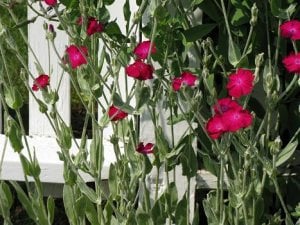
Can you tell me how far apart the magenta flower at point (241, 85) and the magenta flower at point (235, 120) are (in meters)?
0.05

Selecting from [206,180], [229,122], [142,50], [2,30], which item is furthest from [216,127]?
[206,180]

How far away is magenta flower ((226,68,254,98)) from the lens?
1335 mm

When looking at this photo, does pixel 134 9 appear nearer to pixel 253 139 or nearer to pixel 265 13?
pixel 265 13

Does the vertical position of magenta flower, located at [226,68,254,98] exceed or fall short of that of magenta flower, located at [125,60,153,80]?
it falls short

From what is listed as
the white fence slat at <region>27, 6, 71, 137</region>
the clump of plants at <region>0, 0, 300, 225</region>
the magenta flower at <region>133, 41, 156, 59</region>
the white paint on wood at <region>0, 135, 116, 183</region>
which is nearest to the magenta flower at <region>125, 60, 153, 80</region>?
the clump of plants at <region>0, 0, 300, 225</region>

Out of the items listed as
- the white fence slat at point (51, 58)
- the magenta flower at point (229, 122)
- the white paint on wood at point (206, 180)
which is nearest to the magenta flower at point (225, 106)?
the magenta flower at point (229, 122)

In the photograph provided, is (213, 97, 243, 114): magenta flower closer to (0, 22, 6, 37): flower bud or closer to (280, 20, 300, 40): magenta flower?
(280, 20, 300, 40): magenta flower

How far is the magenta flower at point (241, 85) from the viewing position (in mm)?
1335

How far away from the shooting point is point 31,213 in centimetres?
169

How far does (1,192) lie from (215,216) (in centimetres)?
43

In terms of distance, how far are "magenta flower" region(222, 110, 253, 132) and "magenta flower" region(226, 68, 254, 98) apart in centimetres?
5

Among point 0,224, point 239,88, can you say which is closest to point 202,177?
point 239,88

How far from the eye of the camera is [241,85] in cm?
134

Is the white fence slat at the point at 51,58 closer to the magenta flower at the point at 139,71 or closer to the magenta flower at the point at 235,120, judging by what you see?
the magenta flower at the point at 139,71
